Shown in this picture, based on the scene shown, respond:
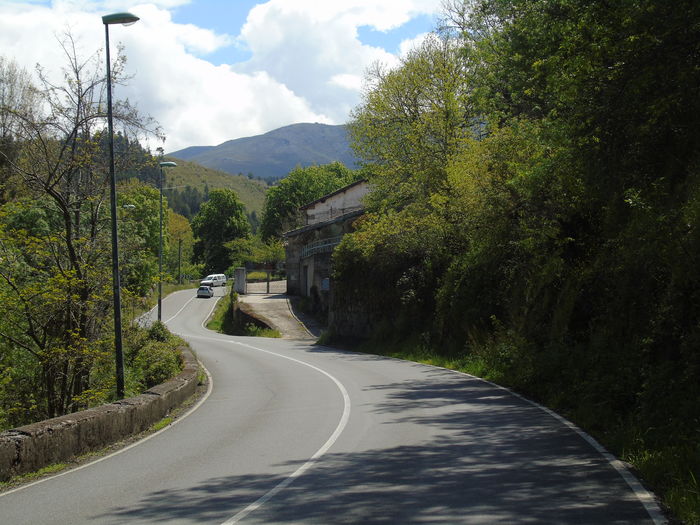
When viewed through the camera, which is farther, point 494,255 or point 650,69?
point 494,255

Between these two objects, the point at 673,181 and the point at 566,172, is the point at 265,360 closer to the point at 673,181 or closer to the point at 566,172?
the point at 566,172

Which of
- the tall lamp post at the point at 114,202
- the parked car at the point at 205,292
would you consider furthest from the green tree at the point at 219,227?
the tall lamp post at the point at 114,202

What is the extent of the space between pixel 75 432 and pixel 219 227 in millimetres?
97458

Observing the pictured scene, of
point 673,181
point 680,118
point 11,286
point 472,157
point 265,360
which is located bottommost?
point 265,360

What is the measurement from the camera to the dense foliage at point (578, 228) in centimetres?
1070

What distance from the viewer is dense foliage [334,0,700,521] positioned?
10703 mm

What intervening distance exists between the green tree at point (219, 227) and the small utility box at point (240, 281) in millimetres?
37851

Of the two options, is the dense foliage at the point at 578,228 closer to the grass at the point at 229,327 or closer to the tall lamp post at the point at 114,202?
the tall lamp post at the point at 114,202

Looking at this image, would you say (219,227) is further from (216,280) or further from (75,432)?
(75,432)

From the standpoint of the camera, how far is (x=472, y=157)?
26.0 meters

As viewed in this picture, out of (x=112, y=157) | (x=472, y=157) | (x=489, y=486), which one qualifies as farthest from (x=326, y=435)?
(x=472, y=157)

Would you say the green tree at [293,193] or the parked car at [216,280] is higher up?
the green tree at [293,193]

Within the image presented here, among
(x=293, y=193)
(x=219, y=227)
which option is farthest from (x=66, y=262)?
(x=219, y=227)

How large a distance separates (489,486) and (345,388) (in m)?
10.9
